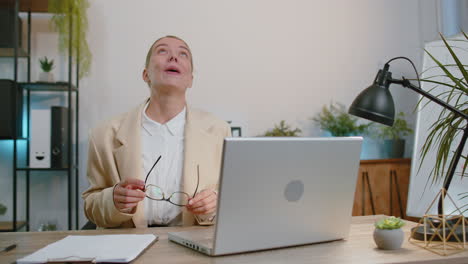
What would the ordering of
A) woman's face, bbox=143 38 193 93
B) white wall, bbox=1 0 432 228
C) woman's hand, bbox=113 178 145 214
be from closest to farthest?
woman's hand, bbox=113 178 145 214
woman's face, bbox=143 38 193 93
white wall, bbox=1 0 432 228

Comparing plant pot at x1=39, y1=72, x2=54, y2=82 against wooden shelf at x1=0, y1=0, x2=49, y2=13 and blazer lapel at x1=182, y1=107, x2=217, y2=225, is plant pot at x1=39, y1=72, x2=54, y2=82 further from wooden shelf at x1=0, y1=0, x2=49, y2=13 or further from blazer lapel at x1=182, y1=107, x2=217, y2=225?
blazer lapel at x1=182, y1=107, x2=217, y2=225

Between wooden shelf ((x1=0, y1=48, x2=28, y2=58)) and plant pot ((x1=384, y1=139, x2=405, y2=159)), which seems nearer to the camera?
wooden shelf ((x1=0, y1=48, x2=28, y2=58))

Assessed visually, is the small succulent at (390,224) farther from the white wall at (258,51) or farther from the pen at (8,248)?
the white wall at (258,51)

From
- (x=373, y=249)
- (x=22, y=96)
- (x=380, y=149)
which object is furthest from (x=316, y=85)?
(x=373, y=249)

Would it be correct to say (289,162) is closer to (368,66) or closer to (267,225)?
(267,225)

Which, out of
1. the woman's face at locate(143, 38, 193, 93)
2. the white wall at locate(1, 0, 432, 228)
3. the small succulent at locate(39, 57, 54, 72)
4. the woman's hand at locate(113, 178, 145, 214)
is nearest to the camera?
the woman's hand at locate(113, 178, 145, 214)

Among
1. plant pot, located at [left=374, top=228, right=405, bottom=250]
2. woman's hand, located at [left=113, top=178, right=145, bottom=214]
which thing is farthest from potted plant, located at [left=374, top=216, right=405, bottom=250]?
woman's hand, located at [left=113, top=178, right=145, bottom=214]

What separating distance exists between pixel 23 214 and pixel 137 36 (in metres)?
1.45

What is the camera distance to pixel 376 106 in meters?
1.21

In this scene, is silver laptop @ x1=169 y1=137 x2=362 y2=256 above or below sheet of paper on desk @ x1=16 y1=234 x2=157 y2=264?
above

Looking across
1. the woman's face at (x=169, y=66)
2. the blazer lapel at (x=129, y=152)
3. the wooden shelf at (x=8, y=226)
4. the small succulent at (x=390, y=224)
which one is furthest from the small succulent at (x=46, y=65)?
the small succulent at (x=390, y=224)

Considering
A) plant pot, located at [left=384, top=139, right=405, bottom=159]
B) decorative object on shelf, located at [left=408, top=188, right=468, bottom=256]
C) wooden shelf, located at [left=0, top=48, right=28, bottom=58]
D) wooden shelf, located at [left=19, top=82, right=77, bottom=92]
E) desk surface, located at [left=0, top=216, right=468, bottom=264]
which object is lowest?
desk surface, located at [left=0, top=216, right=468, bottom=264]

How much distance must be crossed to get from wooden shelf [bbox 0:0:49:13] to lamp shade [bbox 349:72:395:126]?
2.42m

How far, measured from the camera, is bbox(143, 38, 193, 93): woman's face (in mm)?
1941
